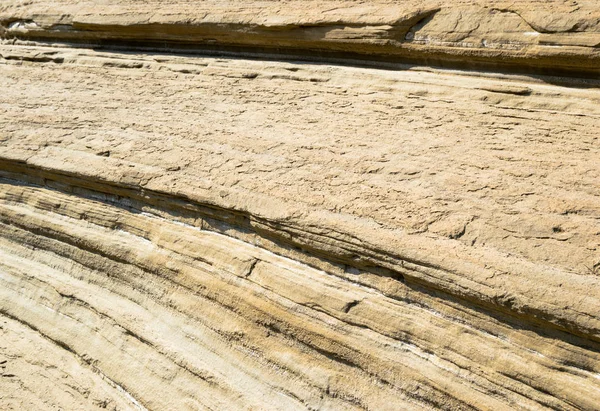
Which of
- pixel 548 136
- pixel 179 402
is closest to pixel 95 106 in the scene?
pixel 179 402

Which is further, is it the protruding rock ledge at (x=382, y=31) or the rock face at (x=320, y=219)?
the protruding rock ledge at (x=382, y=31)

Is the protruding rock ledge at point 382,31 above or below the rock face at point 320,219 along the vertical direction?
above

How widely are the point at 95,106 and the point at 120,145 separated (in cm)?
85

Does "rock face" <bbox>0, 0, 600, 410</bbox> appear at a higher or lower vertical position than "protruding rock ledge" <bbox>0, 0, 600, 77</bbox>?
lower

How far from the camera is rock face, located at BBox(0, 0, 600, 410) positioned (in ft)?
9.00

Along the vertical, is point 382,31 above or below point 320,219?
above

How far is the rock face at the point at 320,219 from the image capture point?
2742 millimetres

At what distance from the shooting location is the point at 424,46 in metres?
4.39

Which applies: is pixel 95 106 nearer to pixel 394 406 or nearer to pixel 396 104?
pixel 396 104

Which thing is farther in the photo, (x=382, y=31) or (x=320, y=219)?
(x=382, y=31)

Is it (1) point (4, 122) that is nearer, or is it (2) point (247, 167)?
(2) point (247, 167)

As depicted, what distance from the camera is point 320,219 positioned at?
3.12 metres

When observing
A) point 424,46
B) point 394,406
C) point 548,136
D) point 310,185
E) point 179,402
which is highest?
point 424,46

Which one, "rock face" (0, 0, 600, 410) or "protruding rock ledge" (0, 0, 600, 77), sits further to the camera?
"protruding rock ledge" (0, 0, 600, 77)
